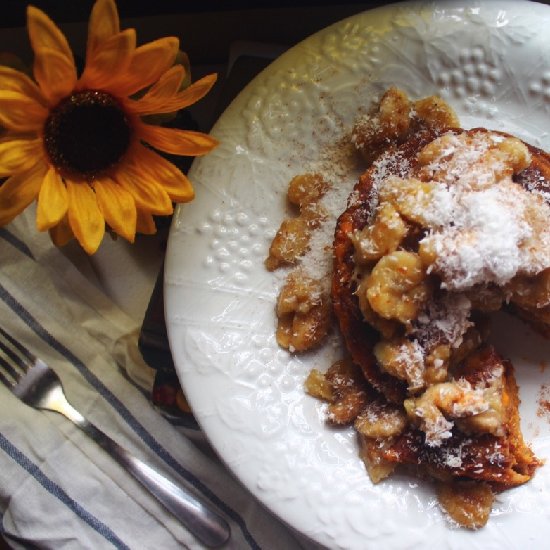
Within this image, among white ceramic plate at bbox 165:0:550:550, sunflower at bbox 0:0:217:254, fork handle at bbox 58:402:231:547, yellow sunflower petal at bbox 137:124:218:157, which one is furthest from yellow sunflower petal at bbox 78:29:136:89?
fork handle at bbox 58:402:231:547

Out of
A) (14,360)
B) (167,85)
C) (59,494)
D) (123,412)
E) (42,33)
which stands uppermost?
(42,33)

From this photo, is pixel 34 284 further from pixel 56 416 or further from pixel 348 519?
pixel 348 519

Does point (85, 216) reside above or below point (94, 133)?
below

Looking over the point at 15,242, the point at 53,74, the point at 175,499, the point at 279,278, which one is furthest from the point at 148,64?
the point at 175,499

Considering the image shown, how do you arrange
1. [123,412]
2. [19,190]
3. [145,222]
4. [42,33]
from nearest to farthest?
[42,33] < [19,190] < [145,222] < [123,412]

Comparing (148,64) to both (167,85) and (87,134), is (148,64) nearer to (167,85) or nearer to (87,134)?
(167,85)

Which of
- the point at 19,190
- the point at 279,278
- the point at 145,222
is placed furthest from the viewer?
the point at 279,278
